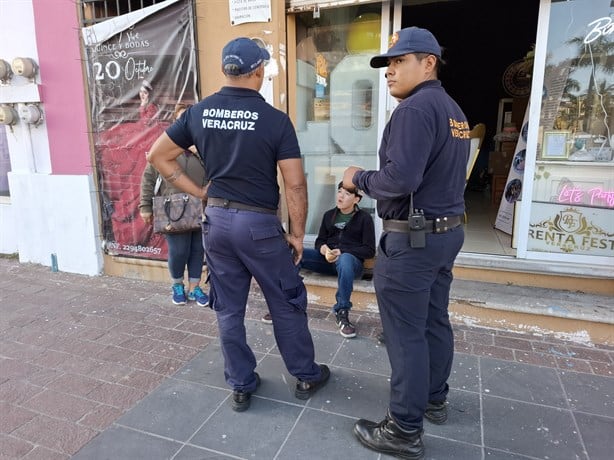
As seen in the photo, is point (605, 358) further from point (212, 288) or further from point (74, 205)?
point (74, 205)

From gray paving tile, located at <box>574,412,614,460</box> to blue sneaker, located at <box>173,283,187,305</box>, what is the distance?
10.7 feet

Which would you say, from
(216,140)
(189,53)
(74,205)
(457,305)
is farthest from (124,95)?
(457,305)

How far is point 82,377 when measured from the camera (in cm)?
305

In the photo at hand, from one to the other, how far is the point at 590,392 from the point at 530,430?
25.7 inches

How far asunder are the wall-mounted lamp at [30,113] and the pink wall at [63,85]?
0.09 m

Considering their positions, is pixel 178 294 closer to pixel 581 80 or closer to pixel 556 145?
pixel 556 145

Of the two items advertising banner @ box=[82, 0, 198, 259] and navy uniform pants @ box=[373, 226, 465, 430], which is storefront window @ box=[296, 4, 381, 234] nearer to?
advertising banner @ box=[82, 0, 198, 259]

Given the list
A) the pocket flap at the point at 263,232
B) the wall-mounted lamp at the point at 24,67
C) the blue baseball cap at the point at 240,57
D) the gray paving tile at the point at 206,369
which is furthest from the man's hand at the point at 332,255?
the wall-mounted lamp at the point at 24,67

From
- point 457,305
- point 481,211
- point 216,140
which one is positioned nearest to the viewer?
point 216,140

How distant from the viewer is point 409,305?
212 cm

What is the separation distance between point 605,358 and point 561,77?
236 cm

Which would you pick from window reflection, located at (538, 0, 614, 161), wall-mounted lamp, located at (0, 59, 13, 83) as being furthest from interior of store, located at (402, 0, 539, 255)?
wall-mounted lamp, located at (0, 59, 13, 83)

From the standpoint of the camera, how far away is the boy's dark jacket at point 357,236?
146 inches

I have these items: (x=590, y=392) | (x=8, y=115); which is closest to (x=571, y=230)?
(x=590, y=392)
